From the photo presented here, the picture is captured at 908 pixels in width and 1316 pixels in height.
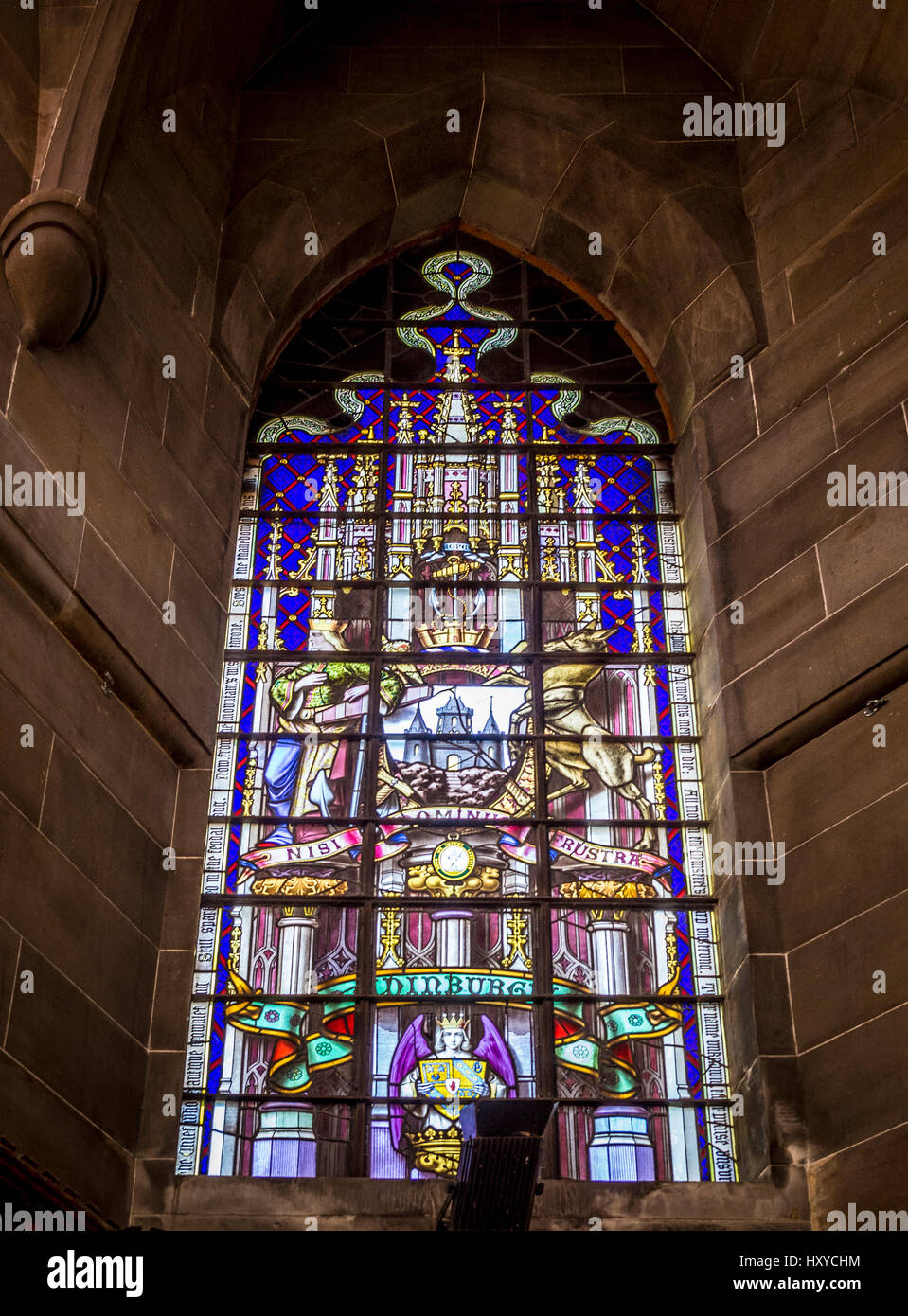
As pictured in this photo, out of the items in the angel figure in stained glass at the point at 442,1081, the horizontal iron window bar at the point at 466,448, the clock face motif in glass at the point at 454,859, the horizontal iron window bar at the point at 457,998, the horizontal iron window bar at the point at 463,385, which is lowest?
the angel figure in stained glass at the point at 442,1081

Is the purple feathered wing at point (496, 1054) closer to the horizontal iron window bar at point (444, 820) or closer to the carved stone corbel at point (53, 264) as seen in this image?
the horizontal iron window bar at point (444, 820)

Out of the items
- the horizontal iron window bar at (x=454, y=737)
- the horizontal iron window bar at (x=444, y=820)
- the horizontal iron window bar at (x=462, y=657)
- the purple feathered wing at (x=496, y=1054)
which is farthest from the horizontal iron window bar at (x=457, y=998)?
the horizontal iron window bar at (x=462, y=657)

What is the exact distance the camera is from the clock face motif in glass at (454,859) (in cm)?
805

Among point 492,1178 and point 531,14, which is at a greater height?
point 531,14

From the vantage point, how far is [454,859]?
810 centimetres

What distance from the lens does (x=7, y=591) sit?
693 cm

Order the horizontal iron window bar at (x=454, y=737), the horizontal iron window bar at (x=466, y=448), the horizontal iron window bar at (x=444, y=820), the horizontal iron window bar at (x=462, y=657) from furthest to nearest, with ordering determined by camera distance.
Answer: the horizontal iron window bar at (x=466, y=448) < the horizontal iron window bar at (x=462, y=657) < the horizontal iron window bar at (x=454, y=737) < the horizontal iron window bar at (x=444, y=820)

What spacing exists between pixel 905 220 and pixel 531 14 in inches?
122

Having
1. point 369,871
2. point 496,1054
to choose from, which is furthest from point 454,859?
point 496,1054

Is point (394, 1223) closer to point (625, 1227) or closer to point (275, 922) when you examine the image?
point (625, 1227)

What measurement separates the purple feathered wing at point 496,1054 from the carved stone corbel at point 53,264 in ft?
11.6

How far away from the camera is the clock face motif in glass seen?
26.4 ft

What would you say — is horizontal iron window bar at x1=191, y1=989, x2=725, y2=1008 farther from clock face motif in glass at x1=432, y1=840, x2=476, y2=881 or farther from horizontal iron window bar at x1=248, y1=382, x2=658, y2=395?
horizontal iron window bar at x1=248, y1=382, x2=658, y2=395

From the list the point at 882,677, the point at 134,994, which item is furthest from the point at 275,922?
the point at 882,677
